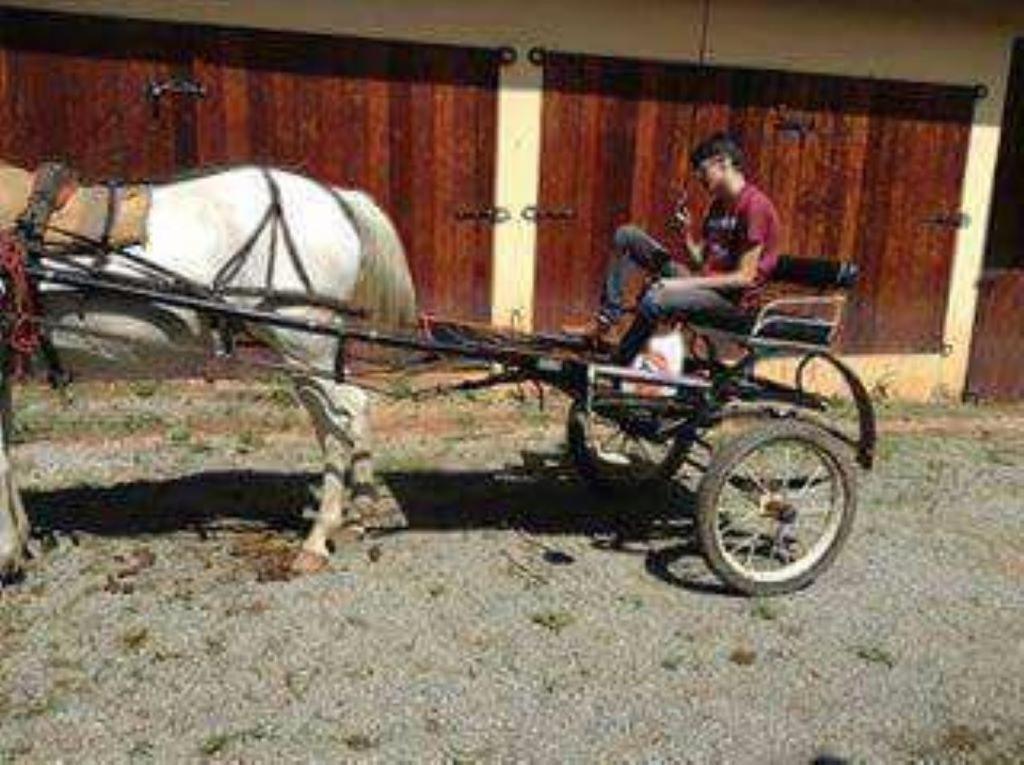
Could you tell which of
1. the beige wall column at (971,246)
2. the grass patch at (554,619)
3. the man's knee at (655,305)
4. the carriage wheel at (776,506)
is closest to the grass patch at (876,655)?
the carriage wheel at (776,506)

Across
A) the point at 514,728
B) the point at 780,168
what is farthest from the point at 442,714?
the point at 780,168

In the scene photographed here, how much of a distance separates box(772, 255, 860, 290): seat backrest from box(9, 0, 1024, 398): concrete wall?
141 inches

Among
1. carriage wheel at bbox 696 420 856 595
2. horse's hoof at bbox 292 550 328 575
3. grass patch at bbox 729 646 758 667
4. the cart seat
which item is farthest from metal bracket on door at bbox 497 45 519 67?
grass patch at bbox 729 646 758 667

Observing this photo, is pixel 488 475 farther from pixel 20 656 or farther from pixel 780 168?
pixel 780 168

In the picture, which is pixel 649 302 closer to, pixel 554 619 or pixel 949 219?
pixel 554 619

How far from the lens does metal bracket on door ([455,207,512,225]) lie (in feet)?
31.1

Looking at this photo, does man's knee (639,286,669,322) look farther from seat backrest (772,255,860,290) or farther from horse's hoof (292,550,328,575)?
horse's hoof (292,550,328,575)

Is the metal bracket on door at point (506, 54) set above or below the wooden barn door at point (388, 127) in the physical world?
above

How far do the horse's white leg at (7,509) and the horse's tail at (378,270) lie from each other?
1672mm

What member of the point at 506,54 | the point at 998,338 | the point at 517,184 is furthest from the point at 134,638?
the point at 998,338

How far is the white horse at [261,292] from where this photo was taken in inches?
221

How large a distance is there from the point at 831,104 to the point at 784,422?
5300mm

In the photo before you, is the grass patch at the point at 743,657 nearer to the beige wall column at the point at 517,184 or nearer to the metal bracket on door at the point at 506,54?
the beige wall column at the point at 517,184

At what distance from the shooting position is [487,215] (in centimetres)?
952
